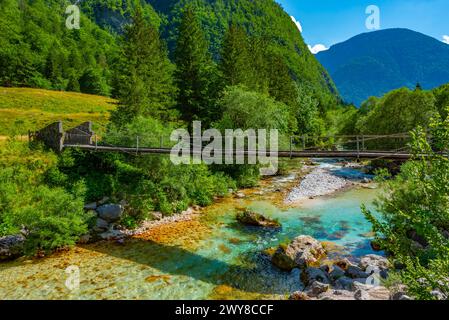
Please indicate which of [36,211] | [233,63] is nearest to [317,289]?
[36,211]

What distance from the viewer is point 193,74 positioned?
38750 mm

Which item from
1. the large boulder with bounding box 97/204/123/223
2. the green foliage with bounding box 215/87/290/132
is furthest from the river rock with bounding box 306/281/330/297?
the green foliage with bounding box 215/87/290/132

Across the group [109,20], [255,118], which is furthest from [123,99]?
[109,20]

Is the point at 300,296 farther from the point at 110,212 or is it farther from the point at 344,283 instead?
the point at 110,212

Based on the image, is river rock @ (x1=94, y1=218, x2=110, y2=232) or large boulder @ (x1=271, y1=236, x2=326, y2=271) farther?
river rock @ (x1=94, y1=218, x2=110, y2=232)

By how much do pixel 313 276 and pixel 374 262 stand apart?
3.24 metres

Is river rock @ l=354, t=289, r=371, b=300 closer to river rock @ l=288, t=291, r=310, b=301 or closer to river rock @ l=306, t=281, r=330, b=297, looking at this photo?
river rock @ l=306, t=281, r=330, b=297

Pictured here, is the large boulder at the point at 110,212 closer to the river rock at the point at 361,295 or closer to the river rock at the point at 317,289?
the river rock at the point at 317,289

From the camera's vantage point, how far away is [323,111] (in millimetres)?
86062

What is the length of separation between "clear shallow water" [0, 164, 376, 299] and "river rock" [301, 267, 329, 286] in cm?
36

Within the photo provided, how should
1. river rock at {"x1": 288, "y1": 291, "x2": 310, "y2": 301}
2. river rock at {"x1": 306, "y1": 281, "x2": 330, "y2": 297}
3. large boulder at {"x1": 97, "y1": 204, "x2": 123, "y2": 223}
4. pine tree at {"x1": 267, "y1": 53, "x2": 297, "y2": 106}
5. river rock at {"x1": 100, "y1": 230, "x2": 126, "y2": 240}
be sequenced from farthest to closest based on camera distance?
pine tree at {"x1": 267, "y1": 53, "x2": 297, "y2": 106} → large boulder at {"x1": 97, "y1": 204, "x2": 123, "y2": 223} → river rock at {"x1": 100, "y1": 230, "x2": 126, "y2": 240} → river rock at {"x1": 306, "y1": 281, "x2": 330, "y2": 297} → river rock at {"x1": 288, "y1": 291, "x2": 310, "y2": 301}

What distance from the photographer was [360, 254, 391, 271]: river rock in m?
13.3

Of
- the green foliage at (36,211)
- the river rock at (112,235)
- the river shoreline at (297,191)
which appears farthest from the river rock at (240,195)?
the green foliage at (36,211)

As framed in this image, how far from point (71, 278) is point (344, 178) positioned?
30.6 m
